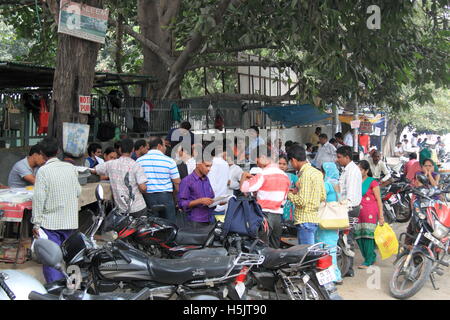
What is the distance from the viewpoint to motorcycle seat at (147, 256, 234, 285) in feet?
15.6

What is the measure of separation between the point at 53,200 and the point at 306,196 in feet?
9.41

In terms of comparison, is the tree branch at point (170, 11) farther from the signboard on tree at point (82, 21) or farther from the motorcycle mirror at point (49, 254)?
the motorcycle mirror at point (49, 254)

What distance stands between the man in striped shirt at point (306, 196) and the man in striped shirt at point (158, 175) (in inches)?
66.0

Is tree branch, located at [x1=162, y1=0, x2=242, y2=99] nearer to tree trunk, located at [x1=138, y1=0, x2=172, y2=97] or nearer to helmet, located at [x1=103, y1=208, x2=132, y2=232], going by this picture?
tree trunk, located at [x1=138, y1=0, x2=172, y2=97]

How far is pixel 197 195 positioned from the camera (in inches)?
277

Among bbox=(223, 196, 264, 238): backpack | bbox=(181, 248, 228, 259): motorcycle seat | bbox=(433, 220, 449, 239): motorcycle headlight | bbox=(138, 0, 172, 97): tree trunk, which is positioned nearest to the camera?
bbox=(181, 248, 228, 259): motorcycle seat

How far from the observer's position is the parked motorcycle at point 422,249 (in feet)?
21.3

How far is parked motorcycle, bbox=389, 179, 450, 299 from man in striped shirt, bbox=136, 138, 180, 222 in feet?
10.0

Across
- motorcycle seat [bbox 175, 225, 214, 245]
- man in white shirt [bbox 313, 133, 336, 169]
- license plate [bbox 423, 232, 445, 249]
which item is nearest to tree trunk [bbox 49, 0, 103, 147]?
motorcycle seat [bbox 175, 225, 214, 245]

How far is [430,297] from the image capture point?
22.1ft

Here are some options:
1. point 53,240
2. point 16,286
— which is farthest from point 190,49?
point 16,286

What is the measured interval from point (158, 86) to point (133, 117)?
7.05ft

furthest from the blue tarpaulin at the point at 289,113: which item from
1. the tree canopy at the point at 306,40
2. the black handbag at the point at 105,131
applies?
the black handbag at the point at 105,131

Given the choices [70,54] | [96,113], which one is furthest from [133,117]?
[70,54]
